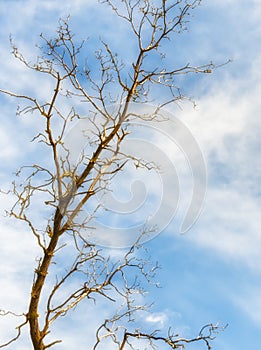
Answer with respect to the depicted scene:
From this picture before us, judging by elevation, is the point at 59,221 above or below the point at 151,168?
below

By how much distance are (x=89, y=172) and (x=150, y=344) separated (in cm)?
217

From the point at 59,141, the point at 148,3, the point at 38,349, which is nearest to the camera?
the point at 38,349

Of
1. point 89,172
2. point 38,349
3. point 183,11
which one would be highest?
point 183,11

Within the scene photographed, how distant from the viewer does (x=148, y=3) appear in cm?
736

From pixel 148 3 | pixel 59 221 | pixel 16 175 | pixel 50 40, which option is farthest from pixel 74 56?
pixel 59 221

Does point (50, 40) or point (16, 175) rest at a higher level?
point (50, 40)

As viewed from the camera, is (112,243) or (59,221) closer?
(59,221)

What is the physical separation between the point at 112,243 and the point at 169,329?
1.22 m

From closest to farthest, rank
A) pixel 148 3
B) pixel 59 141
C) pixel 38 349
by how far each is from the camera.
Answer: pixel 38 349, pixel 59 141, pixel 148 3

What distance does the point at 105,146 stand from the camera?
693 centimetres

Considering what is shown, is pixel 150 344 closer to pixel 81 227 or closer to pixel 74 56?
pixel 81 227

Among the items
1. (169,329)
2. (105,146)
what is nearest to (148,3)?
(105,146)

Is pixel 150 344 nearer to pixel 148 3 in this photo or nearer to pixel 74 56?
pixel 74 56

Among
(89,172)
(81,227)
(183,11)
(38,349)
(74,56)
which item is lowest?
(38,349)
